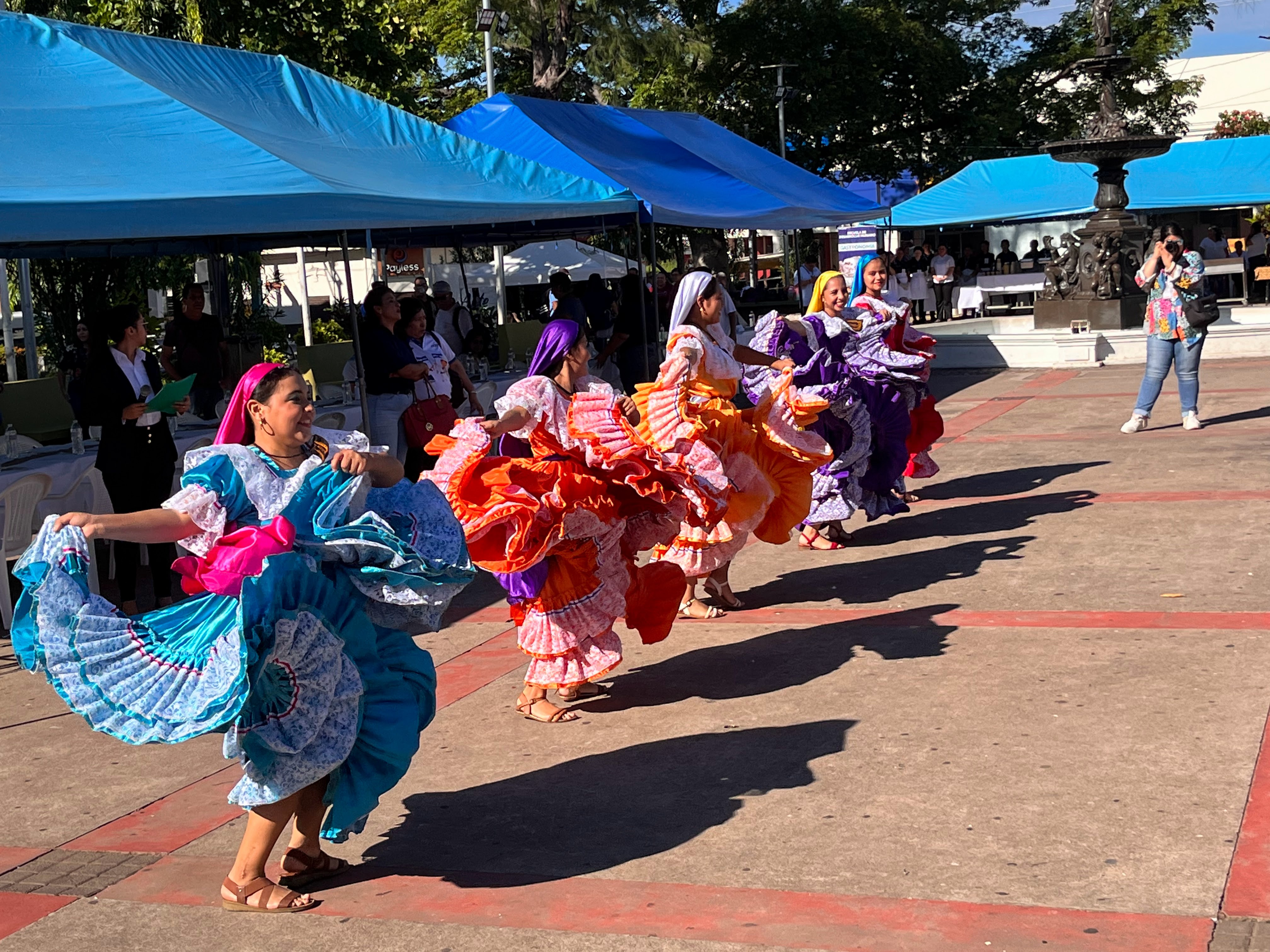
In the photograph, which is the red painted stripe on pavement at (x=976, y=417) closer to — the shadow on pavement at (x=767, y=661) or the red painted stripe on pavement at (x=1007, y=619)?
the red painted stripe on pavement at (x=1007, y=619)

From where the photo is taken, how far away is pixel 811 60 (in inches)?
1475

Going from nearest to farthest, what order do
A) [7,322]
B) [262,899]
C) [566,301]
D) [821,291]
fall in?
[262,899]
[821,291]
[566,301]
[7,322]

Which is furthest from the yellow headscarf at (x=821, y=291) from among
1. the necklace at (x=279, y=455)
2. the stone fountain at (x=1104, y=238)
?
the stone fountain at (x=1104, y=238)

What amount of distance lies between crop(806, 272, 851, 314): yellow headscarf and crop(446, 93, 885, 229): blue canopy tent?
377 cm

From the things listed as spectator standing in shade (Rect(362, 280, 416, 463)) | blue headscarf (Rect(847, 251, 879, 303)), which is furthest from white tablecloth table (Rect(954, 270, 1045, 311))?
spectator standing in shade (Rect(362, 280, 416, 463))

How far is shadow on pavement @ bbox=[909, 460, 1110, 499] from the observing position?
10969 millimetres

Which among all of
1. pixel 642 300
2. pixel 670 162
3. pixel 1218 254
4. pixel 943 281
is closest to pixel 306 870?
pixel 642 300

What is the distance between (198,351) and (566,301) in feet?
13.8

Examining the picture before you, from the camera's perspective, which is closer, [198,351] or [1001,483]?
[1001,483]

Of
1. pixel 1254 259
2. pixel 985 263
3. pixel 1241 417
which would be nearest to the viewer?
pixel 1241 417

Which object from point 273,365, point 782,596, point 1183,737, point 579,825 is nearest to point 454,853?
point 579,825

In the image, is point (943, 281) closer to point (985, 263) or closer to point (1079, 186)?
point (985, 263)

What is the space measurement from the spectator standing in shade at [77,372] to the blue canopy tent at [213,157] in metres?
0.86

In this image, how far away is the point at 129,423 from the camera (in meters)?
8.37
